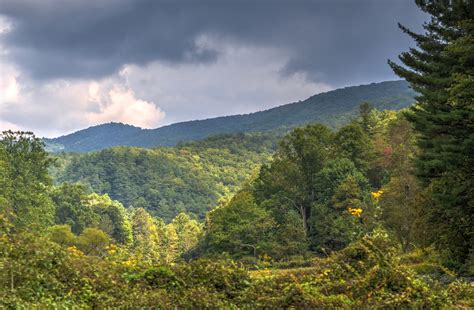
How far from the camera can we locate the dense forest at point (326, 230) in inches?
441

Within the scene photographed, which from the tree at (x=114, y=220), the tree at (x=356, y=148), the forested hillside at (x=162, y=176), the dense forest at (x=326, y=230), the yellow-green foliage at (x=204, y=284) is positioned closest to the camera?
the yellow-green foliage at (x=204, y=284)

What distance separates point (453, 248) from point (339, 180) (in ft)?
74.9

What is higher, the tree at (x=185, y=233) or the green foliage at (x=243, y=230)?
the green foliage at (x=243, y=230)

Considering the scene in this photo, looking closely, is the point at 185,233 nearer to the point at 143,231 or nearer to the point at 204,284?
the point at 143,231

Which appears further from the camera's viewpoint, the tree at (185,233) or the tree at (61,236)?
the tree at (185,233)

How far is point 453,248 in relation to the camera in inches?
831

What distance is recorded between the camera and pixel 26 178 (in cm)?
5078

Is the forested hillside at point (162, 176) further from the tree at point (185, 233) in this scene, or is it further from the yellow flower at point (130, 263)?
the yellow flower at point (130, 263)

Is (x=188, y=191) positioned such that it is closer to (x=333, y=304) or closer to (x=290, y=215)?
(x=290, y=215)

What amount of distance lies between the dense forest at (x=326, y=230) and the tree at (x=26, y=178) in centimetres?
15

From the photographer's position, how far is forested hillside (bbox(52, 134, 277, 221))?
16438 centimetres

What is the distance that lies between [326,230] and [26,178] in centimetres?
3223

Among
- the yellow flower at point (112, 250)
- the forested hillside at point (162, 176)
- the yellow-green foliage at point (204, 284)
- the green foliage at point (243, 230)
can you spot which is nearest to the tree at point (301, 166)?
the green foliage at point (243, 230)

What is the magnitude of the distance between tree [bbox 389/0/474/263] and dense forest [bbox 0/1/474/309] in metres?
0.08
